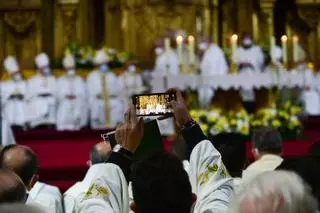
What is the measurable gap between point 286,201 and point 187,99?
1019 cm

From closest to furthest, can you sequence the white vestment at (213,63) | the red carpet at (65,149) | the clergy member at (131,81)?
1. the red carpet at (65,149)
2. the white vestment at (213,63)
3. the clergy member at (131,81)

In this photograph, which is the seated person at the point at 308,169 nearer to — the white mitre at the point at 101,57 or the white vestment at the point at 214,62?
the white vestment at the point at 214,62

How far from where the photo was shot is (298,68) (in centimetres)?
1297

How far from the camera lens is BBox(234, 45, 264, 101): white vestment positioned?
1288 centimetres

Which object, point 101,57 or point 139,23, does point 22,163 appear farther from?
point 139,23

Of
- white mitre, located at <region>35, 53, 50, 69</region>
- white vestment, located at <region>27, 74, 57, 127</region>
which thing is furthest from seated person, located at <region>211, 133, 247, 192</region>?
white mitre, located at <region>35, 53, 50, 69</region>

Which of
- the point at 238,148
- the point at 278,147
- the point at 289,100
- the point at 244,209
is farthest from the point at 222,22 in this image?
the point at 244,209

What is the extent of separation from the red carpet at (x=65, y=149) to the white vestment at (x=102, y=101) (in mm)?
1106

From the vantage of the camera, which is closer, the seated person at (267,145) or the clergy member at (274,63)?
the seated person at (267,145)

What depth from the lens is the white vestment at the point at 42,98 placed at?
14977 mm

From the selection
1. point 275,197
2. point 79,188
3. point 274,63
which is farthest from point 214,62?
point 275,197

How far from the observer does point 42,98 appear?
15.2 meters

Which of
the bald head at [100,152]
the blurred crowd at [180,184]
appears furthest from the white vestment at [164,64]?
the blurred crowd at [180,184]

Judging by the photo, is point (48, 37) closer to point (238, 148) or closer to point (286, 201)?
point (238, 148)
